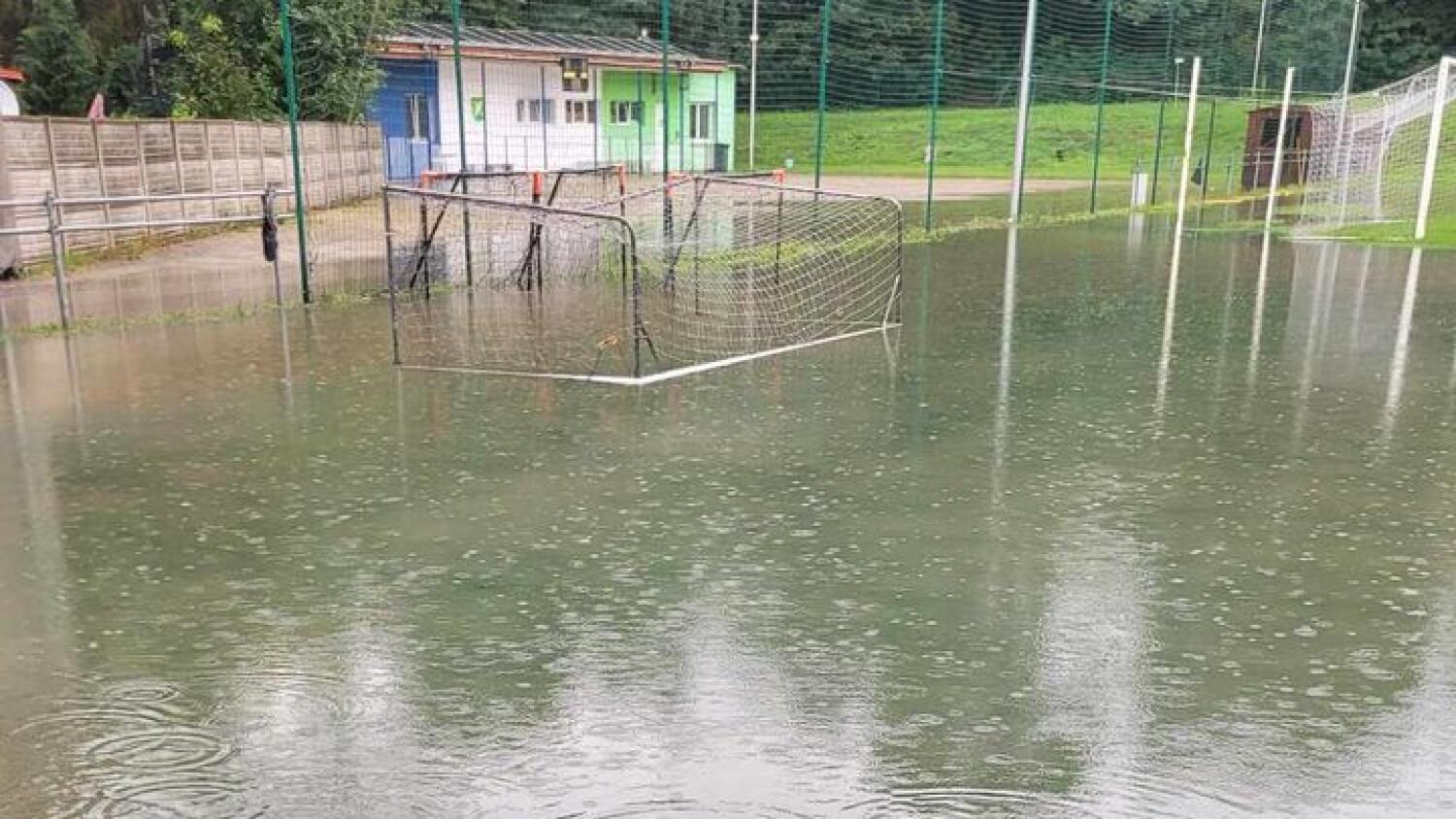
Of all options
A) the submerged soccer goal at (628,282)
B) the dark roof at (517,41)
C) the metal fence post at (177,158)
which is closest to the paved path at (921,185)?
the dark roof at (517,41)

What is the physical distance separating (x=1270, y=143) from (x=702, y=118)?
553 inches

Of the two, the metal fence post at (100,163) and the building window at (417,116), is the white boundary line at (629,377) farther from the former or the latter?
the building window at (417,116)

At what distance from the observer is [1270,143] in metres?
23.5

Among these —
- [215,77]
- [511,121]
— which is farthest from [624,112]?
[215,77]

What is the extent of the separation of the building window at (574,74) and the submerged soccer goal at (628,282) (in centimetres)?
914

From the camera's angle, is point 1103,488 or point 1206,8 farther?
point 1206,8

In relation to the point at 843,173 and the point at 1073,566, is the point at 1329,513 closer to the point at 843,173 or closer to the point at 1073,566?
the point at 1073,566

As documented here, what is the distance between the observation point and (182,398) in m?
6.50

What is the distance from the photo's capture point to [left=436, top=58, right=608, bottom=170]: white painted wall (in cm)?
2469

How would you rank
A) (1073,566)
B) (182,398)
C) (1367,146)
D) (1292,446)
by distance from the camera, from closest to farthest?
(1073,566)
(1292,446)
(182,398)
(1367,146)

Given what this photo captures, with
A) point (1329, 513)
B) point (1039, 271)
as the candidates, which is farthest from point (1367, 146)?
point (1329, 513)

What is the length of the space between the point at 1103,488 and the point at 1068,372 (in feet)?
7.73

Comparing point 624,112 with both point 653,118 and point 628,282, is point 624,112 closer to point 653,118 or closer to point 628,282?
point 653,118

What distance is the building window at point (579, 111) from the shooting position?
27.5m
